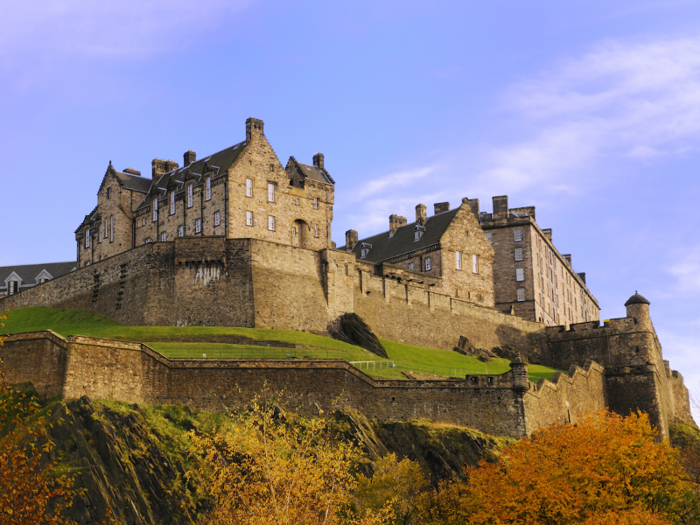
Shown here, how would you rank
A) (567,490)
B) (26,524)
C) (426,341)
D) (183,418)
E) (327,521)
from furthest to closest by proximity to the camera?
(426,341) → (183,418) → (567,490) → (327,521) → (26,524)

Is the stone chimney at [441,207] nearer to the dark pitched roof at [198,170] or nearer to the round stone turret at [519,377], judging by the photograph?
the dark pitched roof at [198,170]

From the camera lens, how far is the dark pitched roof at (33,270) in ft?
332

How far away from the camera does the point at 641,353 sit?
243 ft

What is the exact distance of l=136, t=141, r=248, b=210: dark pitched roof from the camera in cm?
7321

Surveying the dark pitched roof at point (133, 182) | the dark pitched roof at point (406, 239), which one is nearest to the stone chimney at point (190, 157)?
the dark pitched roof at point (133, 182)

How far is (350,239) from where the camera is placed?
323ft

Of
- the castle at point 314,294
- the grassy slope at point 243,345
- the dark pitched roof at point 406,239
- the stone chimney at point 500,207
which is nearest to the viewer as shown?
the castle at point 314,294

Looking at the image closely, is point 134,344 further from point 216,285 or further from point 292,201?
point 292,201

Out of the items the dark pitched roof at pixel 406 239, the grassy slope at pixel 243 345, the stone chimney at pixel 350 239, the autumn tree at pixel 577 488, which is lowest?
the autumn tree at pixel 577 488

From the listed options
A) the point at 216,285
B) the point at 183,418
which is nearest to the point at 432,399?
the point at 183,418

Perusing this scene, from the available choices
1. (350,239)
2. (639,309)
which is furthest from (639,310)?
(350,239)

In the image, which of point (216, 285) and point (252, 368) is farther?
point (216, 285)

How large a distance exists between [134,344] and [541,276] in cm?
5331

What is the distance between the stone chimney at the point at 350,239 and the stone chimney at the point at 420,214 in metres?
9.98
